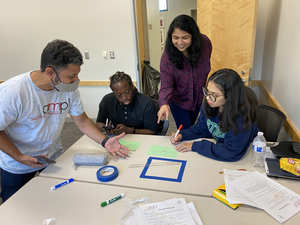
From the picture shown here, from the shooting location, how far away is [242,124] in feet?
4.36

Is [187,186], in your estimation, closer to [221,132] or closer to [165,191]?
[165,191]

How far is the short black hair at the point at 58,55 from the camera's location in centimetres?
118

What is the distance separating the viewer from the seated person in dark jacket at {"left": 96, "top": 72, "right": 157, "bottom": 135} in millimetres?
1844

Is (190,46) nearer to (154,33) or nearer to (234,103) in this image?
(234,103)

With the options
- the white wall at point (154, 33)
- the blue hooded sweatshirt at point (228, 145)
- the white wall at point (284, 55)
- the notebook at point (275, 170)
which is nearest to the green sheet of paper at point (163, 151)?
the blue hooded sweatshirt at point (228, 145)

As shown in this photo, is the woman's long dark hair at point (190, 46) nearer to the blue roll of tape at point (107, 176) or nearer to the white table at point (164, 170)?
the white table at point (164, 170)

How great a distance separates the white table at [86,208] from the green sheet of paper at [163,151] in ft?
1.17

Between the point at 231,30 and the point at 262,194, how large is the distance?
1.95 metres

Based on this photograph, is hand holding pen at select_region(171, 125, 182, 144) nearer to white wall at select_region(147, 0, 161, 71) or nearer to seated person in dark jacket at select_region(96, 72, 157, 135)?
seated person in dark jacket at select_region(96, 72, 157, 135)

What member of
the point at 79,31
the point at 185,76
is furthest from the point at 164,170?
the point at 79,31

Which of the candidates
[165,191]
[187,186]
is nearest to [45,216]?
[165,191]

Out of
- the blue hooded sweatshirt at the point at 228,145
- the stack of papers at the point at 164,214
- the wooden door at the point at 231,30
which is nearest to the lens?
A: the stack of papers at the point at 164,214

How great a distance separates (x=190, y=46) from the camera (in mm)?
1869

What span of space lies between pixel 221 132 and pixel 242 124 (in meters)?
0.19
